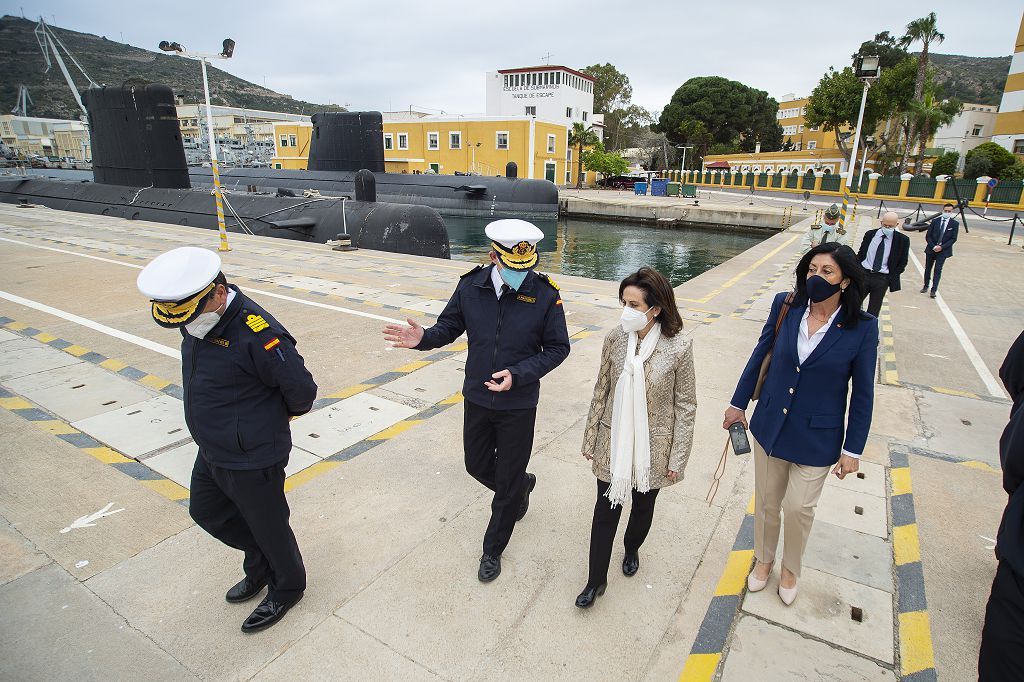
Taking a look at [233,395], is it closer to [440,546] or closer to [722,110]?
[440,546]

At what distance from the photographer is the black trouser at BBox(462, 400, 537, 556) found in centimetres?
A: 316

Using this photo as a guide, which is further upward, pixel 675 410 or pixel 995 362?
pixel 675 410

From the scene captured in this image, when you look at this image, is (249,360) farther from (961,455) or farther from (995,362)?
(995,362)

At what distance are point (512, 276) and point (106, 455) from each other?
12.5ft

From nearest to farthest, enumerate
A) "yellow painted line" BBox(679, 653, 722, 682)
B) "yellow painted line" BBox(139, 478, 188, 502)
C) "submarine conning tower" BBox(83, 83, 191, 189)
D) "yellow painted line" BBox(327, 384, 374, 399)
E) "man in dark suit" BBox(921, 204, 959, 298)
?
1. "yellow painted line" BBox(679, 653, 722, 682)
2. "yellow painted line" BBox(139, 478, 188, 502)
3. "yellow painted line" BBox(327, 384, 374, 399)
4. "man in dark suit" BBox(921, 204, 959, 298)
5. "submarine conning tower" BBox(83, 83, 191, 189)

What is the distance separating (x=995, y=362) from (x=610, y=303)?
5.41 meters

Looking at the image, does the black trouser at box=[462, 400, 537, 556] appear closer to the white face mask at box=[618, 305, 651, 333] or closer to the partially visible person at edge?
the white face mask at box=[618, 305, 651, 333]

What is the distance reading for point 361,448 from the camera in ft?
15.5

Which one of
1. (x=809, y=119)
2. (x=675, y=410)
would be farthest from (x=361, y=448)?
(x=809, y=119)

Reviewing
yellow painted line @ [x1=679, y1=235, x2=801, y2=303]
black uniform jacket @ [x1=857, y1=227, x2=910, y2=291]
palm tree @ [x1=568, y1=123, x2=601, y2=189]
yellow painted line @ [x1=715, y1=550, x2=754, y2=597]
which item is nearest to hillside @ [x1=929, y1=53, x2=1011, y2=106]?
palm tree @ [x1=568, y1=123, x2=601, y2=189]

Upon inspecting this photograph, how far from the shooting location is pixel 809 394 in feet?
9.23

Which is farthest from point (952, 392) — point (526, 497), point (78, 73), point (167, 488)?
point (78, 73)

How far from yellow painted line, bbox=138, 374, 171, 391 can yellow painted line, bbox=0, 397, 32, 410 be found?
3.09 ft

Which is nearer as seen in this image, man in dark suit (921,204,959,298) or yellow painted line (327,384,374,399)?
yellow painted line (327,384,374,399)
